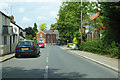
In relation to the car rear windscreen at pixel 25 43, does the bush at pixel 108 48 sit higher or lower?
lower

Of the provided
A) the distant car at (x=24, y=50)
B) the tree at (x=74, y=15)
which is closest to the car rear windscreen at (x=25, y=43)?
the distant car at (x=24, y=50)

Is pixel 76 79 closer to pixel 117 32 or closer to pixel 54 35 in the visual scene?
pixel 117 32

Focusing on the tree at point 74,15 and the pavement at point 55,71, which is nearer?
the pavement at point 55,71

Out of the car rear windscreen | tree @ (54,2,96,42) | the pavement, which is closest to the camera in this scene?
the pavement

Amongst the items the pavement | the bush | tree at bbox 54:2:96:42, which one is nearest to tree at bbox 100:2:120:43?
the pavement


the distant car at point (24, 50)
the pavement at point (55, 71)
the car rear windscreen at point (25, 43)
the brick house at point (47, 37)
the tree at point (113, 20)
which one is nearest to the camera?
the pavement at point (55, 71)

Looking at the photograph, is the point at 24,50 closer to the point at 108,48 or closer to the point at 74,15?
the point at 108,48

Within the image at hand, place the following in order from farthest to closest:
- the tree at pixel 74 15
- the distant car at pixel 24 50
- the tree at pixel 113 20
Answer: the tree at pixel 74 15
the distant car at pixel 24 50
the tree at pixel 113 20

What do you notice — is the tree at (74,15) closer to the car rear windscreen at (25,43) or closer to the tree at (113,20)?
the car rear windscreen at (25,43)

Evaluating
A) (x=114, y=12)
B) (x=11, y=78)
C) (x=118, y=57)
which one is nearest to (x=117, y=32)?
(x=114, y=12)

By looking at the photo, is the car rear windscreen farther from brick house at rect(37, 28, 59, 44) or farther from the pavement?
brick house at rect(37, 28, 59, 44)

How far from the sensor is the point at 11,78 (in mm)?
6227

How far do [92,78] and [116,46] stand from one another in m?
7.70

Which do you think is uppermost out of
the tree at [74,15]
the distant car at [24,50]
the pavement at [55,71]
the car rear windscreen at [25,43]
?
the tree at [74,15]
